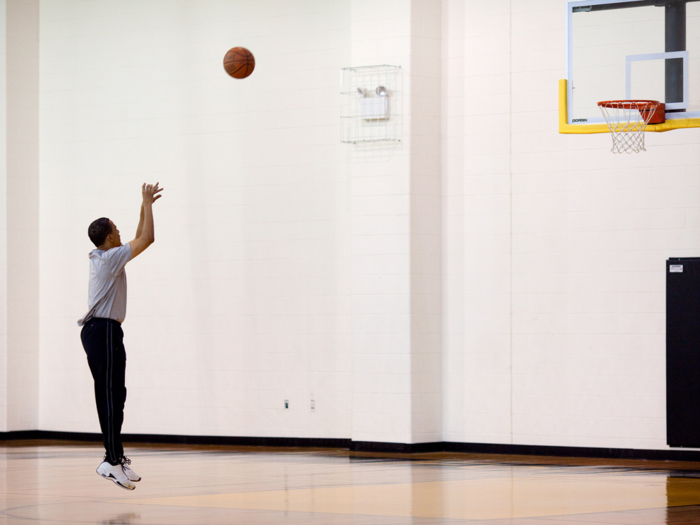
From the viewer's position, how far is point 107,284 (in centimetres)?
652

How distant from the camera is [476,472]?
317 inches

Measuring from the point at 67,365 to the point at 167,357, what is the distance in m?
1.43

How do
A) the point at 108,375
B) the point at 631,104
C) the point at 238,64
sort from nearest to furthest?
the point at 108,375 < the point at 631,104 < the point at 238,64

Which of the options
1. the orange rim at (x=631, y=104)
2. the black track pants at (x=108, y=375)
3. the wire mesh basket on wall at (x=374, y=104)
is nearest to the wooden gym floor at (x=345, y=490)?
the black track pants at (x=108, y=375)

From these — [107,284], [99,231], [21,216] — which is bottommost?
[107,284]

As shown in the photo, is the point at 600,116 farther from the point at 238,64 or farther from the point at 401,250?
the point at 238,64

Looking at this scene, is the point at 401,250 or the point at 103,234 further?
the point at 401,250

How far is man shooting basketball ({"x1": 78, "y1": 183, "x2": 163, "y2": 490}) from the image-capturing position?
632 centimetres

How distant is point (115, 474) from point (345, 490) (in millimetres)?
1645

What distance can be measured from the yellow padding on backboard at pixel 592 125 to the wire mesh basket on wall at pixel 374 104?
6.84ft

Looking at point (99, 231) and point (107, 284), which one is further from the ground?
point (99, 231)

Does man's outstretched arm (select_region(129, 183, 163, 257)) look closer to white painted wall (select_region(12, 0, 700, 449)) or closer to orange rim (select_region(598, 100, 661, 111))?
white painted wall (select_region(12, 0, 700, 449))

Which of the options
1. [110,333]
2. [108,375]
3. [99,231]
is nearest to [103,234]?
[99,231]

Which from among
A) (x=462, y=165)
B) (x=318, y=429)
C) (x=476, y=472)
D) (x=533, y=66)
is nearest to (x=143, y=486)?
(x=476, y=472)
